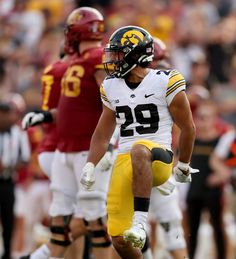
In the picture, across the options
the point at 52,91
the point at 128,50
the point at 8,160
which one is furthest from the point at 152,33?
the point at 128,50

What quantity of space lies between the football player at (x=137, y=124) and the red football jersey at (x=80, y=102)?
1.13m

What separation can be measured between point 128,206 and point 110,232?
26 cm

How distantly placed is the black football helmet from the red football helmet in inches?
55.3

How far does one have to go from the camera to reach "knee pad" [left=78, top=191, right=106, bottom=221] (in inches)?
368

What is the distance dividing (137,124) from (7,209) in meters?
4.87

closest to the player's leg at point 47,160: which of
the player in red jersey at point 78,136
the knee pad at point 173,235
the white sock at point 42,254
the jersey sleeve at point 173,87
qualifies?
the player in red jersey at point 78,136

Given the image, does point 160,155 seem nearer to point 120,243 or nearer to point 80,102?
point 120,243

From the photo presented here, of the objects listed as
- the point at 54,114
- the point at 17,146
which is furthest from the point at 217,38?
the point at 54,114

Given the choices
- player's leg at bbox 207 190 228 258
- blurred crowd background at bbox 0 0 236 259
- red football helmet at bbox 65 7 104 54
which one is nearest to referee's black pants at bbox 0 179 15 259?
blurred crowd background at bbox 0 0 236 259

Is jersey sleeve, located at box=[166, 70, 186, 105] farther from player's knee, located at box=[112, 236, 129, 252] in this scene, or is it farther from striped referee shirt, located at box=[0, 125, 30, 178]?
striped referee shirt, located at box=[0, 125, 30, 178]

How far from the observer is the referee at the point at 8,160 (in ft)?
40.7

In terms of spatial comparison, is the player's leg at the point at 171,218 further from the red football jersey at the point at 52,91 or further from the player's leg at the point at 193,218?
the player's leg at the point at 193,218

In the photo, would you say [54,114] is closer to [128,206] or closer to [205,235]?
[128,206]

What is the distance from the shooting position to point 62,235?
30.9 ft
